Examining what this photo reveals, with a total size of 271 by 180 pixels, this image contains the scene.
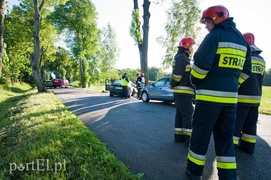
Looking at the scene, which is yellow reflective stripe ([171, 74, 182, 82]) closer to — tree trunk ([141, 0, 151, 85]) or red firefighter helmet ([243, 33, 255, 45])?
red firefighter helmet ([243, 33, 255, 45])

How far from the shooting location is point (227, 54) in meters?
2.17

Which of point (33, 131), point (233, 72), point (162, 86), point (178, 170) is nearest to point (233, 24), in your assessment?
point (233, 72)

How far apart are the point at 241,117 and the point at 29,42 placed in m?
31.3

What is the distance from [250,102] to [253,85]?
12.4 inches

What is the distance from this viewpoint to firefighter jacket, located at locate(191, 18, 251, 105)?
2.17m

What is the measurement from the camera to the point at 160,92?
980 cm

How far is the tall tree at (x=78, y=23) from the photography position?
90.0 feet

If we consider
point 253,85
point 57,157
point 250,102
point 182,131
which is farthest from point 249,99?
point 57,157

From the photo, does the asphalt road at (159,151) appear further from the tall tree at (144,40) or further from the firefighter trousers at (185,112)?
the tall tree at (144,40)

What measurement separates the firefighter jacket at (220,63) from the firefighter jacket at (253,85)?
1277 millimetres

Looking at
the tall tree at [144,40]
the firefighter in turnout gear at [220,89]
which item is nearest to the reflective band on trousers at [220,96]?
the firefighter in turnout gear at [220,89]

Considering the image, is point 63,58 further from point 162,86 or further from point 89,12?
point 162,86

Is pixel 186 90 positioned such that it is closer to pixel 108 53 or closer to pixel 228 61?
pixel 228 61

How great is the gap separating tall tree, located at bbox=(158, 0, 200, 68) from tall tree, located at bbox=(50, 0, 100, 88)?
49.7ft
